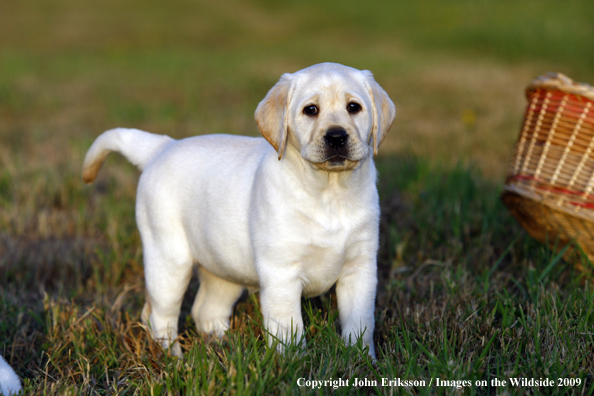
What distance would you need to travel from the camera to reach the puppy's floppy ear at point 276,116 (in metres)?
2.44

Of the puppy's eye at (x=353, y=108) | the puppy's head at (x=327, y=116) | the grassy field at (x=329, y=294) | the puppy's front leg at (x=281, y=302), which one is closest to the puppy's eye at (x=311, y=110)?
the puppy's head at (x=327, y=116)

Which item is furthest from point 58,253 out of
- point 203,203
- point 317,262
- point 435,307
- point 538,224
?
point 538,224

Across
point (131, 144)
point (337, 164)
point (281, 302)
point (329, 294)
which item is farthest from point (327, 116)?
point (131, 144)

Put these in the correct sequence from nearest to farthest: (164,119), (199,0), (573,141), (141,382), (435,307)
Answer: (141,382) → (435,307) → (573,141) → (164,119) → (199,0)

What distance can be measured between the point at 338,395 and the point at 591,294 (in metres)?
1.32

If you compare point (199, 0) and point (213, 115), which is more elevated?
point (199, 0)

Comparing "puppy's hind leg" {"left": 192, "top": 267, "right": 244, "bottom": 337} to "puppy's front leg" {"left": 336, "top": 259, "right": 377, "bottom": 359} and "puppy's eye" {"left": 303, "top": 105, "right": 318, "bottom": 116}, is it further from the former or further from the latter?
"puppy's eye" {"left": 303, "top": 105, "right": 318, "bottom": 116}

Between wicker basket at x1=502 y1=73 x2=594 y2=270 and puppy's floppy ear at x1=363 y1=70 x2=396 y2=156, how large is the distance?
1.20 m

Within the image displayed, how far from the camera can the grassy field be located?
221cm

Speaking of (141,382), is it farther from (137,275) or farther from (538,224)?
(538,224)

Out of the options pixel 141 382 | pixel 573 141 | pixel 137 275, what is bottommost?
pixel 137 275

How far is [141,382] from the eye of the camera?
7.45 feet

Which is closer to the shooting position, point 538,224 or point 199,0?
point 538,224

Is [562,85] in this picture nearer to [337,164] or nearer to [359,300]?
[337,164]
